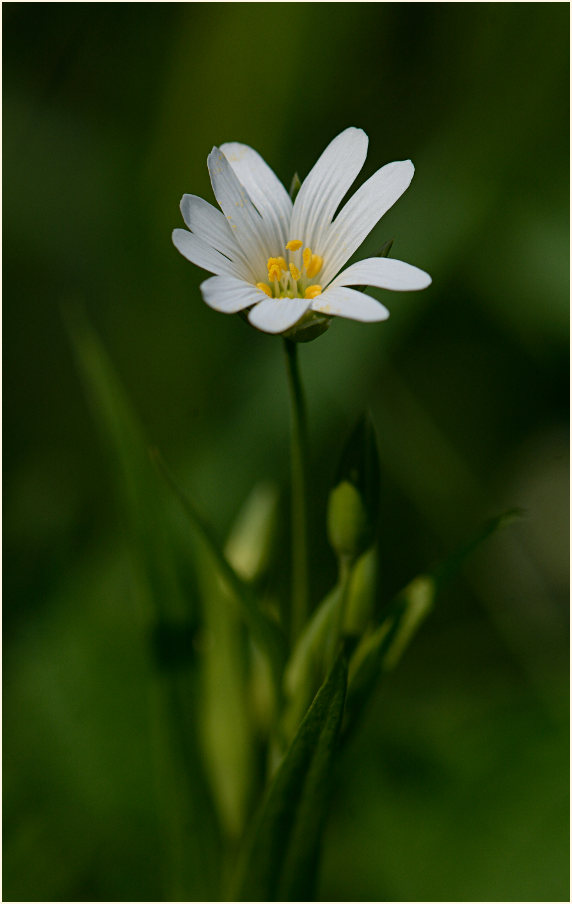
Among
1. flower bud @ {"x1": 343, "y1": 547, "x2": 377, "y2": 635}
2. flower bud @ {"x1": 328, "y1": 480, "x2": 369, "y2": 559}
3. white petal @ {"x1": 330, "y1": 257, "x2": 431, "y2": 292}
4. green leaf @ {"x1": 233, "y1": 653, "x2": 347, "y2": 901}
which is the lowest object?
green leaf @ {"x1": 233, "y1": 653, "x2": 347, "y2": 901}

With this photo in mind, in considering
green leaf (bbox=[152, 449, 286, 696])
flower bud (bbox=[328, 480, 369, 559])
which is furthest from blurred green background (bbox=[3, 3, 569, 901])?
flower bud (bbox=[328, 480, 369, 559])

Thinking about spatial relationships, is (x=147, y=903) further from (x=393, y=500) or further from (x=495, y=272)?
(x=495, y=272)

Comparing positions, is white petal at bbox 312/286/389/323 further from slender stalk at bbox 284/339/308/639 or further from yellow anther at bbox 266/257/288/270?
yellow anther at bbox 266/257/288/270

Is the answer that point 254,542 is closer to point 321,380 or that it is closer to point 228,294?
point 228,294

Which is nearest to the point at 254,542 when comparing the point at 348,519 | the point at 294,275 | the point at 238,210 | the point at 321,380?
the point at 348,519

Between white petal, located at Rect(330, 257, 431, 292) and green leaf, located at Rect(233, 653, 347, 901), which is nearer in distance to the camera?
white petal, located at Rect(330, 257, 431, 292)

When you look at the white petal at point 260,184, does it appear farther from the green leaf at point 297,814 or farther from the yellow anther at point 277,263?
the green leaf at point 297,814

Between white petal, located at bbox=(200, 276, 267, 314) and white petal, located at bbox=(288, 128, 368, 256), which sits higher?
white petal, located at bbox=(288, 128, 368, 256)

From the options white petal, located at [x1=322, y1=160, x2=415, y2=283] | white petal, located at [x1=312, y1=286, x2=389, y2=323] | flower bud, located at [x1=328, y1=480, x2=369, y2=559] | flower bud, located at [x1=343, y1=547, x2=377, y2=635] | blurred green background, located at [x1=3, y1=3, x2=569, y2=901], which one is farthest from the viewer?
blurred green background, located at [x1=3, y1=3, x2=569, y2=901]
